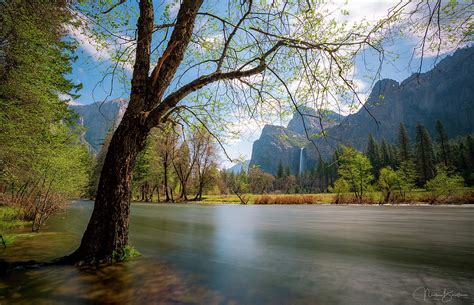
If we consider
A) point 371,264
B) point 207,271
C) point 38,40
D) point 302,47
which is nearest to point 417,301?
point 371,264

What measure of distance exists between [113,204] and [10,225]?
8804 mm

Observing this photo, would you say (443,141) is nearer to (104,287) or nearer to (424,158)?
(424,158)

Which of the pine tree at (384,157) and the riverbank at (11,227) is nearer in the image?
the riverbank at (11,227)

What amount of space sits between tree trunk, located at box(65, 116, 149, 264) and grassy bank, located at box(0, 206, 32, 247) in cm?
427

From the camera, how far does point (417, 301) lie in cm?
339

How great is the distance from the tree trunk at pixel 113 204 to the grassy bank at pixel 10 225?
14.0 ft

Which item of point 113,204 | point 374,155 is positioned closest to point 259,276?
point 113,204

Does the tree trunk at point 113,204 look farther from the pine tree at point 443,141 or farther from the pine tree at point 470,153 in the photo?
the pine tree at point 443,141

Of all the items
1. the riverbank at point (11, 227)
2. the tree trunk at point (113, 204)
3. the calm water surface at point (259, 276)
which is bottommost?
the calm water surface at point (259, 276)

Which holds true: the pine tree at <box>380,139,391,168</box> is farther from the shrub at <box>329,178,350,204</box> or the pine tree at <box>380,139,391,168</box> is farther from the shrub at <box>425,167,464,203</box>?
the shrub at <box>425,167,464,203</box>

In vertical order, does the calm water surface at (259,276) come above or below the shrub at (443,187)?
below

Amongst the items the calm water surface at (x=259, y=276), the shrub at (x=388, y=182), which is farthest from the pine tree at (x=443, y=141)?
the calm water surface at (x=259, y=276)

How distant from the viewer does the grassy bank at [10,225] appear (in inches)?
301

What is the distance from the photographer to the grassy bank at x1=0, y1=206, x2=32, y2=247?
7637mm
